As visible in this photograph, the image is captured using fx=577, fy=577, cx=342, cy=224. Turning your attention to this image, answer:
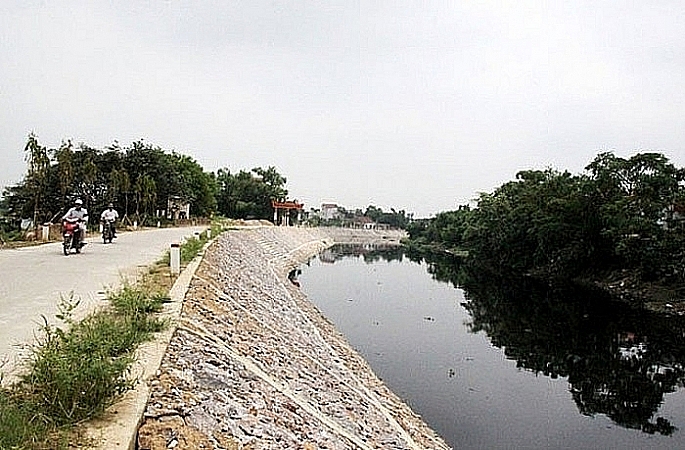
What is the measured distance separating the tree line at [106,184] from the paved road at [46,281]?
759cm

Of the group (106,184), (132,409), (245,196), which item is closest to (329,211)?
(245,196)

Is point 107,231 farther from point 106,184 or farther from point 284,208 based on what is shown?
point 284,208

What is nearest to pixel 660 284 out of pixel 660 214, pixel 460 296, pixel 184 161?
pixel 660 214

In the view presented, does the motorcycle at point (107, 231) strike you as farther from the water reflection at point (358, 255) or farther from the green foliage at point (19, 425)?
the water reflection at point (358, 255)

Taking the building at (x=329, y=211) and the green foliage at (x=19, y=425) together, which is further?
the building at (x=329, y=211)

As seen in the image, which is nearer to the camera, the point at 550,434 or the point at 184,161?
the point at 550,434

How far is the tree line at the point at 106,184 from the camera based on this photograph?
83.4 ft

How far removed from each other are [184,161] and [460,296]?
2894cm

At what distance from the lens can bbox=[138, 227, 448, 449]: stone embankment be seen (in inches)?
187

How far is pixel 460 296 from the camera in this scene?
93.6 feet

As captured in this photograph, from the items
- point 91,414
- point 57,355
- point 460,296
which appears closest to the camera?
point 91,414

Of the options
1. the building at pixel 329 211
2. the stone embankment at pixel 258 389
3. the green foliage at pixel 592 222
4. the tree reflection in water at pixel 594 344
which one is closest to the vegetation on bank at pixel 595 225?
the green foliage at pixel 592 222

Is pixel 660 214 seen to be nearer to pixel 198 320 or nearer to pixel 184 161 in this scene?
pixel 198 320

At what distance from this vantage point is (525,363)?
15242 millimetres
